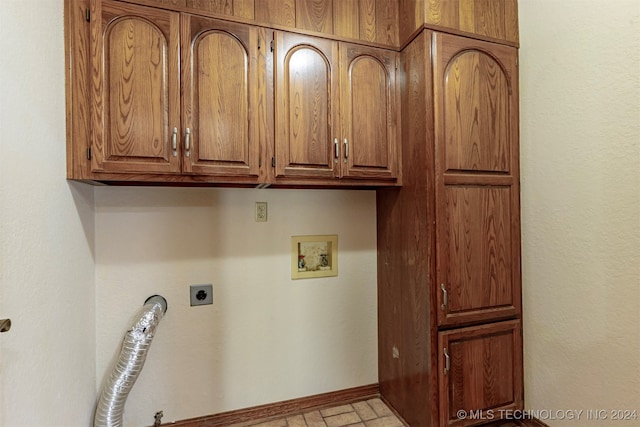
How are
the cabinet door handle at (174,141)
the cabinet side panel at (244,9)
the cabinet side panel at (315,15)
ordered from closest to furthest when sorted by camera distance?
1. the cabinet door handle at (174,141)
2. the cabinet side panel at (244,9)
3. the cabinet side panel at (315,15)

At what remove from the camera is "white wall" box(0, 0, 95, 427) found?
2.67 feet

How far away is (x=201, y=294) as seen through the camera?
1630mm

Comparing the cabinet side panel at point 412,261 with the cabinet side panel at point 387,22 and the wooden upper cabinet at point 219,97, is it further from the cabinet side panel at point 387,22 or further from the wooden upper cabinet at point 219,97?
the wooden upper cabinet at point 219,97

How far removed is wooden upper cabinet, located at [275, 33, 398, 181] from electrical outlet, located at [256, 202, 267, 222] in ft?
1.20

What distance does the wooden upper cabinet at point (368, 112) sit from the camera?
1.54m

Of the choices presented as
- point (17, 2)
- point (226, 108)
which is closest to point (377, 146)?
point (226, 108)

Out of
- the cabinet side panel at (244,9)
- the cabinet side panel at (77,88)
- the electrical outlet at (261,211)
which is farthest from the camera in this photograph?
the electrical outlet at (261,211)

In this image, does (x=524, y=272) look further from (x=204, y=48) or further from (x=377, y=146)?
(x=204, y=48)

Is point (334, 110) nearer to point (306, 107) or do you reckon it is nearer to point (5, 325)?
point (306, 107)

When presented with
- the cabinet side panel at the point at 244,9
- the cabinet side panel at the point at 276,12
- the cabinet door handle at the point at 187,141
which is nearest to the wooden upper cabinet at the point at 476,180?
the cabinet side panel at the point at 276,12

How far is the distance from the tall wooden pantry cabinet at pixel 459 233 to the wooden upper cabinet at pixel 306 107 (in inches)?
16.0

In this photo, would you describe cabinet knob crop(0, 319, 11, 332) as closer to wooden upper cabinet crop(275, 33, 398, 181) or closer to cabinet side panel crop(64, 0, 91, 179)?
cabinet side panel crop(64, 0, 91, 179)

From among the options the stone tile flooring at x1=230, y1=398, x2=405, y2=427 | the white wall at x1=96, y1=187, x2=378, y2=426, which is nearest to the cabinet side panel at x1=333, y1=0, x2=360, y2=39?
the white wall at x1=96, y1=187, x2=378, y2=426

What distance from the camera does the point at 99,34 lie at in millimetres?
1199
